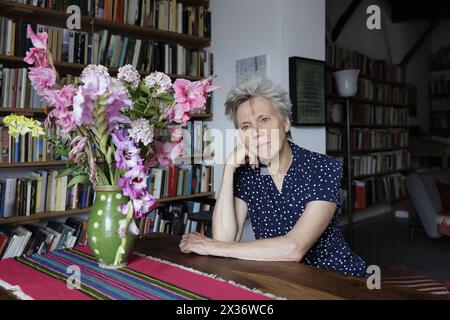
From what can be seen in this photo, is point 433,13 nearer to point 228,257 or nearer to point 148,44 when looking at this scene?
point 148,44

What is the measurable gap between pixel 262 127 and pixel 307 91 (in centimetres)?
177

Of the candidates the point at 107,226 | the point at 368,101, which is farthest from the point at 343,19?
the point at 107,226

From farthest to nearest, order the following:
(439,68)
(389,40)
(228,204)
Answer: (439,68), (389,40), (228,204)

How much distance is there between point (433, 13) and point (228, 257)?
6.22 m

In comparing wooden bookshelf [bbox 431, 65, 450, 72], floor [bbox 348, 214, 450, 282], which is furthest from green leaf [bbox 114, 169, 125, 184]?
wooden bookshelf [bbox 431, 65, 450, 72]

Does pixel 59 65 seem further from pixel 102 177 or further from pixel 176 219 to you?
pixel 102 177

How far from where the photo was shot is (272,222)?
5.20 ft

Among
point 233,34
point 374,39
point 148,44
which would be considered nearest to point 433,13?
point 374,39

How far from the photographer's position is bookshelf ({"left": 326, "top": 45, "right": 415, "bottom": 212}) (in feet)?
15.9

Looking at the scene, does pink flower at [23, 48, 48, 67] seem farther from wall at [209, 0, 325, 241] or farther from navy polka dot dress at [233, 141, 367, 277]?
wall at [209, 0, 325, 241]

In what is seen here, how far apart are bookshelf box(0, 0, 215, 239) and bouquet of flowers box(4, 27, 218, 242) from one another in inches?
41.3

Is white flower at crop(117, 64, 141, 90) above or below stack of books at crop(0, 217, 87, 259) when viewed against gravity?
above

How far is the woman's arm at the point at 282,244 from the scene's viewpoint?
1.27 metres

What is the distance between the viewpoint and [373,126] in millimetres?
5570
